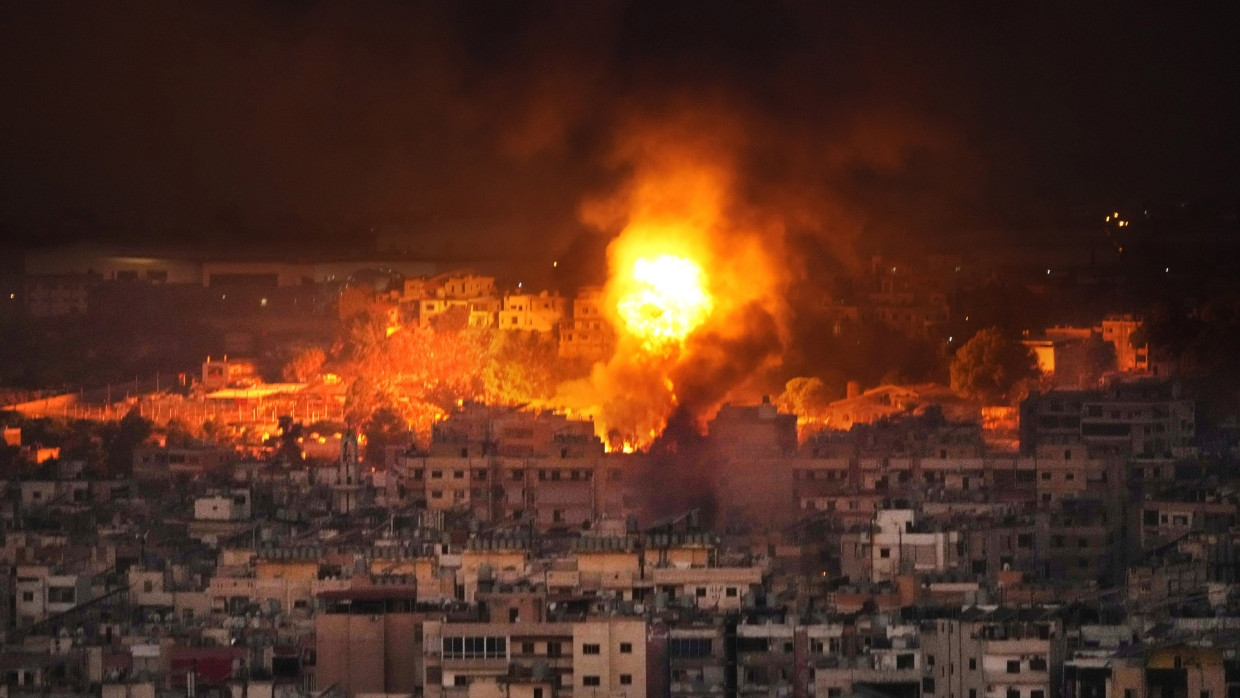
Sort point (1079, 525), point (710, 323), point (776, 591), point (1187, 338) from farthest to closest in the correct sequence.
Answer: point (1187, 338)
point (710, 323)
point (1079, 525)
point (776, 591)

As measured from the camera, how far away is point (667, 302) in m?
35.7

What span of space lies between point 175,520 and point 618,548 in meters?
5.64

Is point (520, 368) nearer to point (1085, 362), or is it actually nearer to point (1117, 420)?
point (1085, 362)

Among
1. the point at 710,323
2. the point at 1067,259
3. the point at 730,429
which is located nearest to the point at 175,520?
the point at 730,429

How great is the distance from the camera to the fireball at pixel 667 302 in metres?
35.2

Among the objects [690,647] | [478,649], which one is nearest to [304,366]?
[690,647]

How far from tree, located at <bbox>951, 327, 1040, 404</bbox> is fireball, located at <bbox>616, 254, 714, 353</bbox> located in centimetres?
277

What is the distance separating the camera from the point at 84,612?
79.8ft

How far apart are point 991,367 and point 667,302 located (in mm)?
3317

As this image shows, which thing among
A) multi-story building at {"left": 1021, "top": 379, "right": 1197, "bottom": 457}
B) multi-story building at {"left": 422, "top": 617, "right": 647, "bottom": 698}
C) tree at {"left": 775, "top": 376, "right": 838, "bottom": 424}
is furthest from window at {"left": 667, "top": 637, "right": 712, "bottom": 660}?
tree at {"left": 775, "top": 376, "right": 838, "bottom": 424}

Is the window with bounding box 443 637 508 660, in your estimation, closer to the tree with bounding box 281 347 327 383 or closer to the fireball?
the fireball

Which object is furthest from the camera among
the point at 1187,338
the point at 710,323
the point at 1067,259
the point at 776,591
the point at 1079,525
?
the point at 1067,259

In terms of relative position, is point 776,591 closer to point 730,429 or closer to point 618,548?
point 618,548

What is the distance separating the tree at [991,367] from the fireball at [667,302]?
277 centimetres
